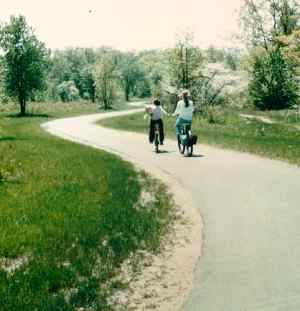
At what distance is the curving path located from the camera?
5977 millimetres

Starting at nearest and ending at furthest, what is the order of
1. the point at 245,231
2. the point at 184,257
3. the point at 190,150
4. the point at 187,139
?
1. the point at 184,257
2. the point at 245,231
3. the point at 187,139
4. the point at 190,150

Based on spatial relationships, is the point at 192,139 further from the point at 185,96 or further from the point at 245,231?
the point at 245,231

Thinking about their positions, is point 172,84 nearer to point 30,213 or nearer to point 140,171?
point 140,171

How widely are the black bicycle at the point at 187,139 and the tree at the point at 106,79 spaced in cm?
6786

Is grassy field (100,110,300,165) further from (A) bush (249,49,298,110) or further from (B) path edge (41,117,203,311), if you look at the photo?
(A) bush (249,49,298,110)

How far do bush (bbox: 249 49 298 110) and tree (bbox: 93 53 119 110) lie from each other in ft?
126

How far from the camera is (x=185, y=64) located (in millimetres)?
52344

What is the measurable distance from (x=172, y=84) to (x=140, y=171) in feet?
134

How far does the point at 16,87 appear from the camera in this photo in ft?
233

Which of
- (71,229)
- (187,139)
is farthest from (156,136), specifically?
(71,229)

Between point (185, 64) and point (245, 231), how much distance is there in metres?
44.9

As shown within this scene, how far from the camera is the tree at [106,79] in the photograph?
3391 inches

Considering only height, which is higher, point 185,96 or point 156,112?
point 185,96

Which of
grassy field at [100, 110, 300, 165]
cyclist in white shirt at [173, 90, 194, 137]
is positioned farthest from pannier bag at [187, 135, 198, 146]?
grassy field at [100, 110, 300, 165]
